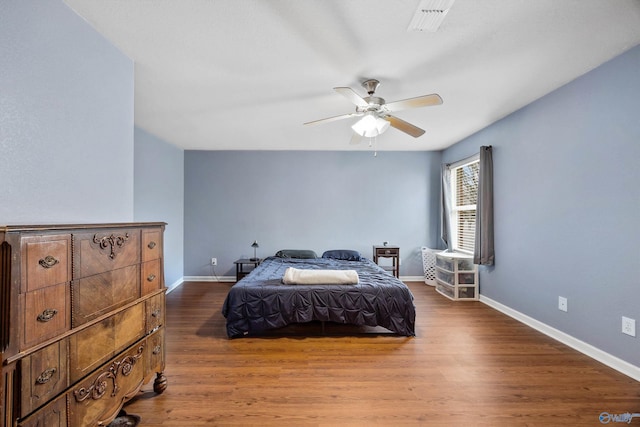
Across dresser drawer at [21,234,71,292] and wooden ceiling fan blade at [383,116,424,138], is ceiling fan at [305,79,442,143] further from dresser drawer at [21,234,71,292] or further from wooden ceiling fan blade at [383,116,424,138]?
dresser drawer at [21,234,71,292]

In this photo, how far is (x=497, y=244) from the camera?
143 inches

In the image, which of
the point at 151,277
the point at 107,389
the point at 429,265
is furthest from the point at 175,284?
the point at 429,265

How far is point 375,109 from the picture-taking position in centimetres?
248

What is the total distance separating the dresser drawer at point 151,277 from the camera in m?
1.66

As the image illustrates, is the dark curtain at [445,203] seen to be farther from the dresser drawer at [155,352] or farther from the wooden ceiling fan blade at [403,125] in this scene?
the dresser drawer at [155,352]

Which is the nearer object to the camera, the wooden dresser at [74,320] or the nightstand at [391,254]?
the wooden dresser at [74,320]

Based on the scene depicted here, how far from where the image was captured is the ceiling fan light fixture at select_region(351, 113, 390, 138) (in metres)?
2.59

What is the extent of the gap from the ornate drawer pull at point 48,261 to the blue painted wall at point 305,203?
13.0 ft

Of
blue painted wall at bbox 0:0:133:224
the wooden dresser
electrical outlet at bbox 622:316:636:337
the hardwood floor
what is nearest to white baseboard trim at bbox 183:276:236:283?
the hardwood floor

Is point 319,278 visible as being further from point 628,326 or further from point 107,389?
point 628,326

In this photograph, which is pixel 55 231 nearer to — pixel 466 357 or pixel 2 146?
pixel 2 146

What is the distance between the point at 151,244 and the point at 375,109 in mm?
2072

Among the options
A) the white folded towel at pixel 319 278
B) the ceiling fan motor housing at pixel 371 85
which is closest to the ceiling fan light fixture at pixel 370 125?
the ceiling fan motor housing at pixel 371 85

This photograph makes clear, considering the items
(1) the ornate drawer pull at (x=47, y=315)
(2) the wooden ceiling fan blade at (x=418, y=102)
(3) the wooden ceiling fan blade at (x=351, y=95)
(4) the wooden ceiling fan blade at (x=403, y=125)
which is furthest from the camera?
(4) the wooden ceiling fan blade at (x=403, y=125)
